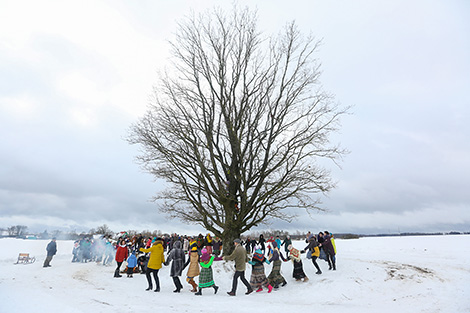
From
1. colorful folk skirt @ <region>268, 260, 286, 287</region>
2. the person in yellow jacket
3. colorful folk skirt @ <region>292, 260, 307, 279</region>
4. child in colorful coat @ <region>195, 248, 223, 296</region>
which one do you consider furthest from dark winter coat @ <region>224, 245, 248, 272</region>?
colorful folk skirt @ <region>292, 260, 307, 279</region>

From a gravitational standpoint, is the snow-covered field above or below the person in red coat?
below

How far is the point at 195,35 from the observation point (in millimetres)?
16016

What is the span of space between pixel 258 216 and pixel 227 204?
1916 mm

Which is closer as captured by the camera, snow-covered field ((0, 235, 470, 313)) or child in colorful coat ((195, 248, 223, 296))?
snow-covered field ((0, 235, 470, 313))

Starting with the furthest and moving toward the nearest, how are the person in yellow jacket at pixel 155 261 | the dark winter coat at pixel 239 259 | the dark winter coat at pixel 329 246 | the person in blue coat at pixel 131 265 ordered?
the person in blue coat at pixel 131 265 < the dark winter coat at pixel 329 246 < the person in yellow jacket at pixel 155 261 < the dark winter coat at pixel 239 259

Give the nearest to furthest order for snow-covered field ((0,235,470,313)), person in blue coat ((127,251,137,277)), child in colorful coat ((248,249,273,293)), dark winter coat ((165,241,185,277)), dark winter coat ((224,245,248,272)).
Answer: snow-covered field ((0,235,470,313)) < dark winter coat ((224,245,248,272)) < dark winter coat ((165,241,185,277)) < child in colorful coat ((248,249,273,293)) < person in blue coat ((127,251,137,277))

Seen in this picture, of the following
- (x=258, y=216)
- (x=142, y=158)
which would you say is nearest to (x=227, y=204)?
(x=258, y=216)

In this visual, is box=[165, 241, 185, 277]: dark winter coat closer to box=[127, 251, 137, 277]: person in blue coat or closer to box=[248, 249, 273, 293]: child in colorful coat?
box=[248, 249, 273, 293]: child in colorful coat

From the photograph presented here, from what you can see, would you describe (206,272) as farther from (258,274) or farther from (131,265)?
(131,265)

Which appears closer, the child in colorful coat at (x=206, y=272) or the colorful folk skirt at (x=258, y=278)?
the child in colorful coat at (x=206, y=272)

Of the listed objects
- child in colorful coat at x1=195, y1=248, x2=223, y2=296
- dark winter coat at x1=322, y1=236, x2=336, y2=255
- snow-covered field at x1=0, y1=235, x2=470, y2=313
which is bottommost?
snow-covered field at x1=0, y1=235, x2=470, y2=313

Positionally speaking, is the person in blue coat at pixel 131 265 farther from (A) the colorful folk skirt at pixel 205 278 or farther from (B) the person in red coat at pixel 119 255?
(A) the colorful folk skirt at pixel 205 278

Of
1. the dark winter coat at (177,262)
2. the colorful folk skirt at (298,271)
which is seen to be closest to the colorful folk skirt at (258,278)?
the colorful folk skirt at (298,271)

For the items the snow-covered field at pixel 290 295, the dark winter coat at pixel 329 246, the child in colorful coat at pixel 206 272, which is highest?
the dark winter coat at pixel 329 246
